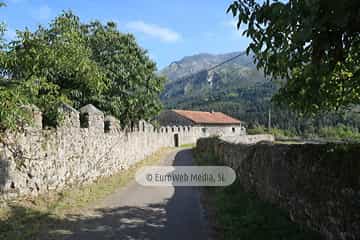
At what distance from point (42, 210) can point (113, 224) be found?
188cm

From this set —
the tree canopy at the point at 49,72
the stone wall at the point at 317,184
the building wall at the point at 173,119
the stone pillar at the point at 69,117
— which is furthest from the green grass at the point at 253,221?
the building wall at the point at 173,119

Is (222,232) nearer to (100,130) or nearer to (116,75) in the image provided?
(100,130)

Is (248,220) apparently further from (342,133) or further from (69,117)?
(342,133)

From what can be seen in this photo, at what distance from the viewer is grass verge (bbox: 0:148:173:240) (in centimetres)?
621

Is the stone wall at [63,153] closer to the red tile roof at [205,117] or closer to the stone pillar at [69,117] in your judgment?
the stone pillar at [69,117]

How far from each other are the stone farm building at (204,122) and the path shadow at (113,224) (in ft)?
174

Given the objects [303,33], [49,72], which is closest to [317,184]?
[303,33]

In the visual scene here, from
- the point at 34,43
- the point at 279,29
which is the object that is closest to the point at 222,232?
the point at 279,29

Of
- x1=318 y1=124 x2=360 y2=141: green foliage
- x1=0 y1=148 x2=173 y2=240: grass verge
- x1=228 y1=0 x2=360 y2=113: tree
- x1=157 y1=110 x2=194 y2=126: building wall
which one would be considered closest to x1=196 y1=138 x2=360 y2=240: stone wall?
x1=228 y1=0 x2=360 y2=113: tree

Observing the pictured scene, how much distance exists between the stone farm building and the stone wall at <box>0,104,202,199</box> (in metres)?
46.1

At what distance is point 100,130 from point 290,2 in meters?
11.2

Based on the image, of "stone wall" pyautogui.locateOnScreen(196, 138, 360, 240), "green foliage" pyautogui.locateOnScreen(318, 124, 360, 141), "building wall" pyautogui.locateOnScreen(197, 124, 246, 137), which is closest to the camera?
"stone wall" pyautogui.locateOnScreen(196, 138, 360, 240)

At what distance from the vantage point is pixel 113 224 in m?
6.99

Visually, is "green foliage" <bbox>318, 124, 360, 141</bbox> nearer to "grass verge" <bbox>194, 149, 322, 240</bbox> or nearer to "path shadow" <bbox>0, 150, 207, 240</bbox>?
"grass verge" <bbox>194, 149, 322, 240</bbox>
